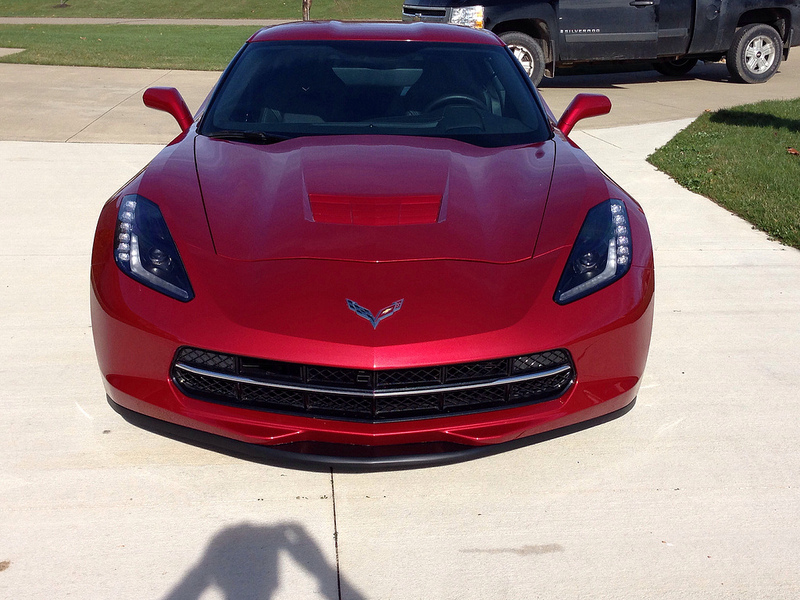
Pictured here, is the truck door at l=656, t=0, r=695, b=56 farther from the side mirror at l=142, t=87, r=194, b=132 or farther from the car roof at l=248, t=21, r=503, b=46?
the side mirror at l=142, t=87, r=194, b=132

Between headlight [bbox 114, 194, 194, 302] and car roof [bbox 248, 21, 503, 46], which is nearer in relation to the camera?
headlight [bbox 114, 194, 194, 302]

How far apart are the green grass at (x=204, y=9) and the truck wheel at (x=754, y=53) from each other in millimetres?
20147

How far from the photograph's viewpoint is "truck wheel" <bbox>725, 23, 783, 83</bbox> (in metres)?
12.2

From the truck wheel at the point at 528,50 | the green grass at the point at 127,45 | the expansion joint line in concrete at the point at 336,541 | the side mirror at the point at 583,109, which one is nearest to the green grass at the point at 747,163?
the side mirror at the point at 583,109

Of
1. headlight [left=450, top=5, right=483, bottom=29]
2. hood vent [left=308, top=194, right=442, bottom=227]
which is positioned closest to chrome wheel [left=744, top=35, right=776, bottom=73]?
headlight [left=450, top=5, right=483, bottom=29]

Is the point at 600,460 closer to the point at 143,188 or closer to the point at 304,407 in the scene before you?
the point at 304,407

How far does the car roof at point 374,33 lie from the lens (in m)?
4.26

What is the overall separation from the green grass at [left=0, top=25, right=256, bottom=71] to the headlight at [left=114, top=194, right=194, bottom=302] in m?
10.9

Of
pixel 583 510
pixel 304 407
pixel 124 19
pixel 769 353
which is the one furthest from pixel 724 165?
pixel 124 19

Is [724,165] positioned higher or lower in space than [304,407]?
lower

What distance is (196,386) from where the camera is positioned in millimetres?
2619

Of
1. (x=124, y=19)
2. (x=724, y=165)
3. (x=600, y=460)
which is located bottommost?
(x=124, y=19)

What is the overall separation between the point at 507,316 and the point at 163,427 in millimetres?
1123

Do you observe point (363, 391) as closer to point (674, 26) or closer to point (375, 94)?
point (375, 94)
